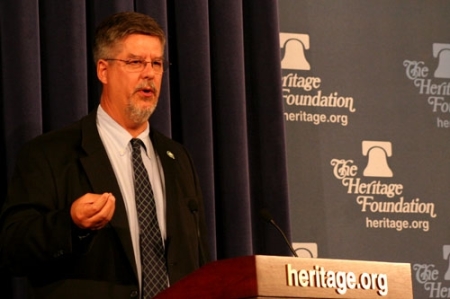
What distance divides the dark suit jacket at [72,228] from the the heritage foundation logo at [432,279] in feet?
6.14

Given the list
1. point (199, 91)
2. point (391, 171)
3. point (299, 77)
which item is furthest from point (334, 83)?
point (199, 91)

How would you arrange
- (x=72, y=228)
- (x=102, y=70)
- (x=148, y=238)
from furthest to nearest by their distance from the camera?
(x=102, y=70)
(x=148, y=238)
(x=72, y=228)

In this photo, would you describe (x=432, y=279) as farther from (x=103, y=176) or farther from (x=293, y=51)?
(x=103, y=176)

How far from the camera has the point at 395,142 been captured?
17.4 feet

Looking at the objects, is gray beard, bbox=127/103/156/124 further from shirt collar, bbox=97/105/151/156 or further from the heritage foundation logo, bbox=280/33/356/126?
the heritage foundation logo, bbox=280/33/356/126

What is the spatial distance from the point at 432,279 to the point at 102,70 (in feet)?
7.62

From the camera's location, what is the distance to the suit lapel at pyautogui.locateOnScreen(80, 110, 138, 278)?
348cm

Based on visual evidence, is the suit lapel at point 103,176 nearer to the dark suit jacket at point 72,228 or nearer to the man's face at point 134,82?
the dark suit jacket at point 72,228

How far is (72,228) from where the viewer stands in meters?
3.15

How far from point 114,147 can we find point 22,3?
2.86 ft

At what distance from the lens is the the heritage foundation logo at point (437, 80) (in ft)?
17.7

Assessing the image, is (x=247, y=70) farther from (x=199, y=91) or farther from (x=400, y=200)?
(x=400, y=200)

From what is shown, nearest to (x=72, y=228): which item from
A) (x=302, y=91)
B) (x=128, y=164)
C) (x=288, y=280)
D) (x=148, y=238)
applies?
(x=148, y=238)

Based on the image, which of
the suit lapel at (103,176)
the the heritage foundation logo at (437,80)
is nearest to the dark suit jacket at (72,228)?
the suit lapel at (103,176)
